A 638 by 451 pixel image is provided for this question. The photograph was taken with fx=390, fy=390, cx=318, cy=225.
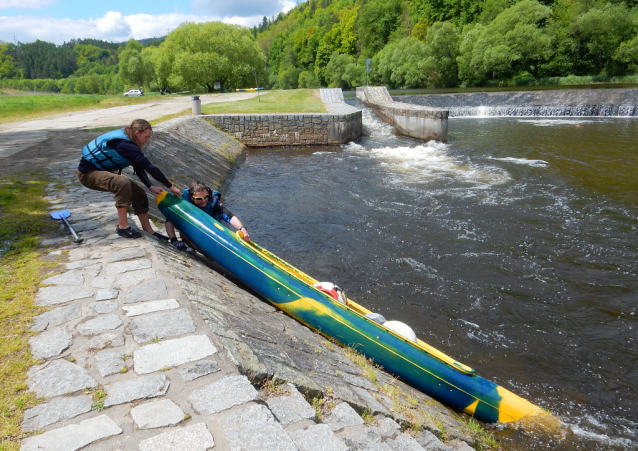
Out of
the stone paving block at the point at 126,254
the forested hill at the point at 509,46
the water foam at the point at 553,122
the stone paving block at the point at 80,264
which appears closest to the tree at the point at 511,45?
the forested hill at the point at 509,46

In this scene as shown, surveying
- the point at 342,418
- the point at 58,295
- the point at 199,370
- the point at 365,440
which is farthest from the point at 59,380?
the point at 365,440

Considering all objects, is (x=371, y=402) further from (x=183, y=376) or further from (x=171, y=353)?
(x=171, y=353)

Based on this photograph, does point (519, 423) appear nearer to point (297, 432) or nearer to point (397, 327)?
point (397, 327)

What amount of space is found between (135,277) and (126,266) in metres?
0.32

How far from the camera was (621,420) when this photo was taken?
158 inches

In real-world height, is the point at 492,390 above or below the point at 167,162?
below

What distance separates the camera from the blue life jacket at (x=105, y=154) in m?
4.90

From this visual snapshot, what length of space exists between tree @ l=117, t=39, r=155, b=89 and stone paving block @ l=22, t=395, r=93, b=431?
60071 mm

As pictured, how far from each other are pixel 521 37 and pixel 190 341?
1955 inches

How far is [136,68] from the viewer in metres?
54.8

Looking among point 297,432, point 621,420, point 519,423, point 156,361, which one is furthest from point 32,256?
point 621,420

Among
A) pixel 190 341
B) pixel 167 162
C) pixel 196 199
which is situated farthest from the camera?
pixel 167 162

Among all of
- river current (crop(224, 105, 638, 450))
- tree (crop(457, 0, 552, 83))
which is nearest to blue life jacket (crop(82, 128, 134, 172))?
river current (crop(224, 105, 638, 450))

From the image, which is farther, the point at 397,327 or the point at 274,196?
the point at 274,196
